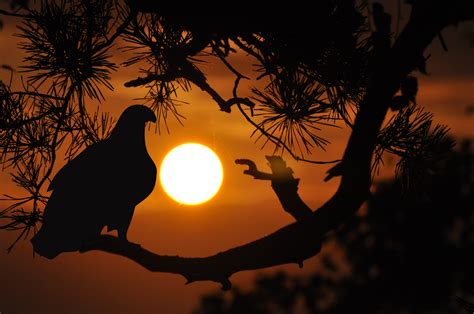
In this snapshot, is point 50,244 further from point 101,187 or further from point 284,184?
point 284,184

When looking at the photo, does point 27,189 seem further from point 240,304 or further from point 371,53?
point 240,304

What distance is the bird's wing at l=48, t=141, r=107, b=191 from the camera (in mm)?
2848

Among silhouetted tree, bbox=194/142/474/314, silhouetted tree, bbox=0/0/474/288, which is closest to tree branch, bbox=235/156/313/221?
silhouetted tree, bbox=0/0/474/288

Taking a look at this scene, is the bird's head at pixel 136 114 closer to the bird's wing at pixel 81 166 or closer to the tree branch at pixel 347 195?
the bird's wing at pixel 81 166

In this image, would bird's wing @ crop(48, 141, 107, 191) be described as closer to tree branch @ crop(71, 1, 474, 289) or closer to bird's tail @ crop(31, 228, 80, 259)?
bird's tail @ crop(31, 228, 80, 259)

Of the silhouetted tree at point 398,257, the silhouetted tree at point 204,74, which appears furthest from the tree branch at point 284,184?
the silhouetted tree at point 398,257

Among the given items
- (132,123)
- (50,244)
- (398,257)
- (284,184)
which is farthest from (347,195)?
(398,257)

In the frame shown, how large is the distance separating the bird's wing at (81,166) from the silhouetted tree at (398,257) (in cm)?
1291

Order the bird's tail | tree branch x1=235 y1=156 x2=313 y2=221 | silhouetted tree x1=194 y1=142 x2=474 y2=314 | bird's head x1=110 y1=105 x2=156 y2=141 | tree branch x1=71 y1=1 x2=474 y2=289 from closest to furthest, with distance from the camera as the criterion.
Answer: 1. tree branch x1=71 y1=1 x2=474 y2=289
2. tree branch x1=235 y1=156 x2=313 y2=221
3. the bird's tail
4. bird's head x1=110 y1=105 x2=156 y2=141
5. silhouetted tree x1=194 y1=142 x2=474 y2=314

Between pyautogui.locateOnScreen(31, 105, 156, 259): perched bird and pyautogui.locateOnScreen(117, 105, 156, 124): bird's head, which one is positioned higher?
pyautogui.locateOnScreen(117, 105, 156, 124): bird's head

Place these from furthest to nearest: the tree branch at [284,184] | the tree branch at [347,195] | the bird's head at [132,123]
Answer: the bird's head at [132,123] < the tree branch at [284,184] < the tree branch at [347,195]

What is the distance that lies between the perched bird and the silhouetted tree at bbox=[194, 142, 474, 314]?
12887 mm

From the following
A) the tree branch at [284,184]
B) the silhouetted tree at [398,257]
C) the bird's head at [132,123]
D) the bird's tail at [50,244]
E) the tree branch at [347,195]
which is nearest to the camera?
the tree branch at [347,195]

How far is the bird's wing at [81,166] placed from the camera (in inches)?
112
